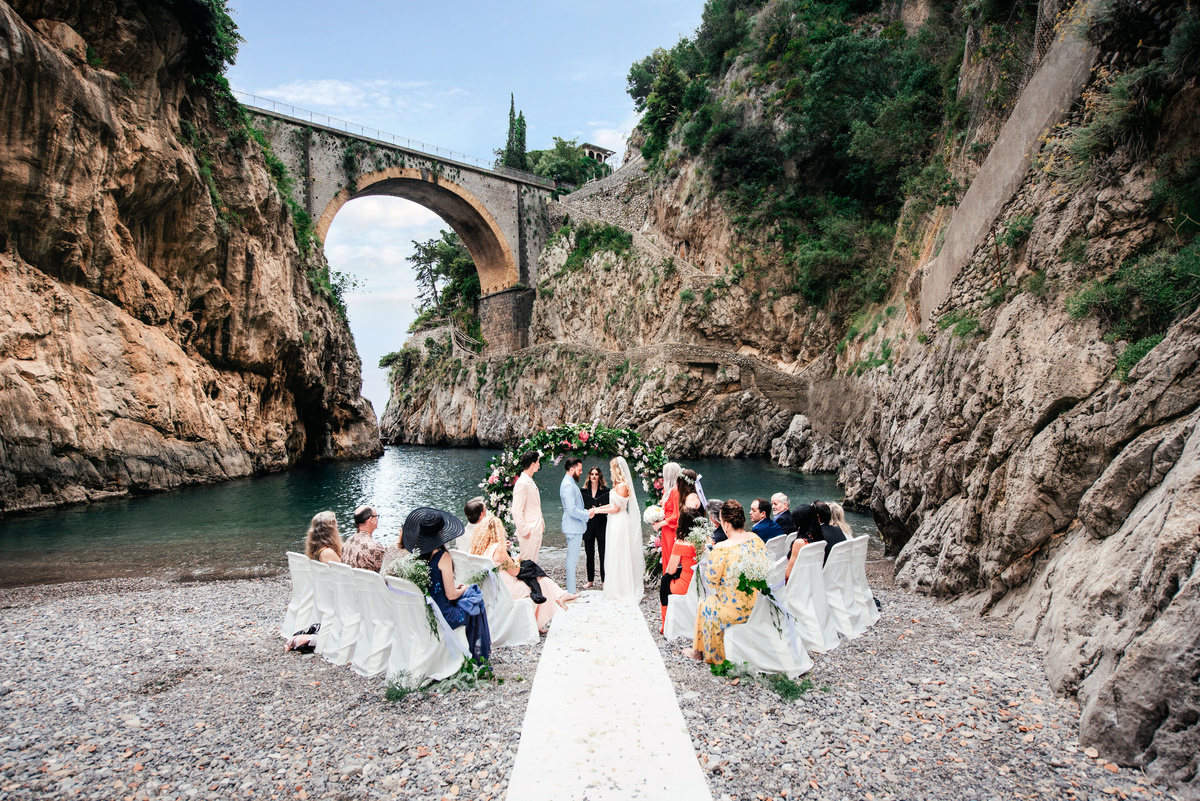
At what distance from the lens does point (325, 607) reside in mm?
6168

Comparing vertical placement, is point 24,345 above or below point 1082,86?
below

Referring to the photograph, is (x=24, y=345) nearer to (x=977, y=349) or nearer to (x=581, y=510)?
(x=581, y=510)

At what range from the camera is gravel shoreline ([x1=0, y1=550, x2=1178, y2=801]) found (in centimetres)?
359

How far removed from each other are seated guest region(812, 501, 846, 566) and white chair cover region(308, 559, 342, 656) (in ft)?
16.0

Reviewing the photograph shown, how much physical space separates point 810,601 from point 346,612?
173 inches

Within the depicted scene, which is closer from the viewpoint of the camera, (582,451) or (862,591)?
(862,591)

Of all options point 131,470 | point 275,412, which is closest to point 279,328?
point 275,412

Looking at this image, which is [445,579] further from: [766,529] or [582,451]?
[582,451]

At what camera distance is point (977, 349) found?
27.4 feet

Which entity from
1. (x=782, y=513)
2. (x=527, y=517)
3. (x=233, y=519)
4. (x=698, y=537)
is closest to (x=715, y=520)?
(x=698, y=537)

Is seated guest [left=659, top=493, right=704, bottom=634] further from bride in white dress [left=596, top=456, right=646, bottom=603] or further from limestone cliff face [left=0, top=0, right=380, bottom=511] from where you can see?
limestone cliff face [left=0, top=0, right=380, bottom=511]

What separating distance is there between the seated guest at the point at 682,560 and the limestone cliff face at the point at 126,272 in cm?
1807

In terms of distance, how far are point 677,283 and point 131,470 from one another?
2730 centimetres

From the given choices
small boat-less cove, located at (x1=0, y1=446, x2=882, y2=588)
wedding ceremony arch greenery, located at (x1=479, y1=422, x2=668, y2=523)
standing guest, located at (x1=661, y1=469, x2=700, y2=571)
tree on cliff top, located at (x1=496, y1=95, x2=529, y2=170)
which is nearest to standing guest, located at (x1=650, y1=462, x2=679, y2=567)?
standing guest, located at (x1=661, y1=469, x2=700, y2=571)
